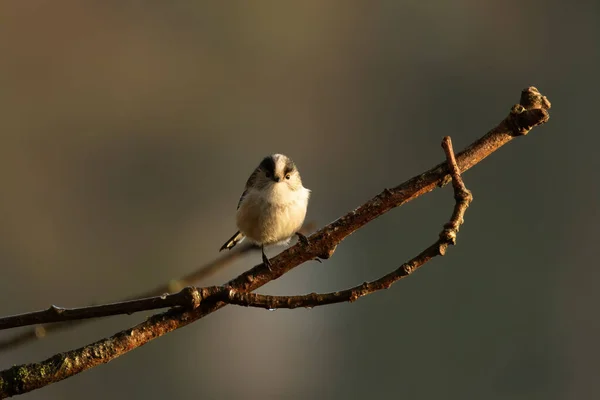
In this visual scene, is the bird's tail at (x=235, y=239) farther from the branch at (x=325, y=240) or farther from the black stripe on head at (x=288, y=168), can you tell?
the branch at (x=325, y=240)

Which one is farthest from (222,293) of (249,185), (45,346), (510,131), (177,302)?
(45,346)

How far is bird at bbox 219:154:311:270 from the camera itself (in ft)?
3.20

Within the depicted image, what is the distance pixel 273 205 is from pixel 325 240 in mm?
384

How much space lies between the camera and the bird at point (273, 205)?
975 millimetres

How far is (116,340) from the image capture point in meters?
0.53

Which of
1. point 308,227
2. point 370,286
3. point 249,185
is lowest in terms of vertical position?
point 370,286

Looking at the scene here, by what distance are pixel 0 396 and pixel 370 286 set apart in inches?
12.3

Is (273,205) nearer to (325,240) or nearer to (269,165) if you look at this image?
(269,165)

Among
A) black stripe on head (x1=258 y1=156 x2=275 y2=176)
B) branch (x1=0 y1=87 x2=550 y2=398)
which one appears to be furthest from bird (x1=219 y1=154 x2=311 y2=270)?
branch (x1=0 y1=87 x2=550 y2=398)

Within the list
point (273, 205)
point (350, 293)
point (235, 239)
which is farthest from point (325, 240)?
point (235, 239)

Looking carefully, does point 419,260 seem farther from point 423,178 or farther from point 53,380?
point 53,380

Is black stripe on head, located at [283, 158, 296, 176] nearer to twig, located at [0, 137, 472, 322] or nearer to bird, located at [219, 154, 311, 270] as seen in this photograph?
bird, located at [219, 154, 311, 270]

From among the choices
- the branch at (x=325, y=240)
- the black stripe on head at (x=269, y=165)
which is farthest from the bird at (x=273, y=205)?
the branch at (x=325, y=240)

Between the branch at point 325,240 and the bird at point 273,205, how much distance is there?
0.32 meters
